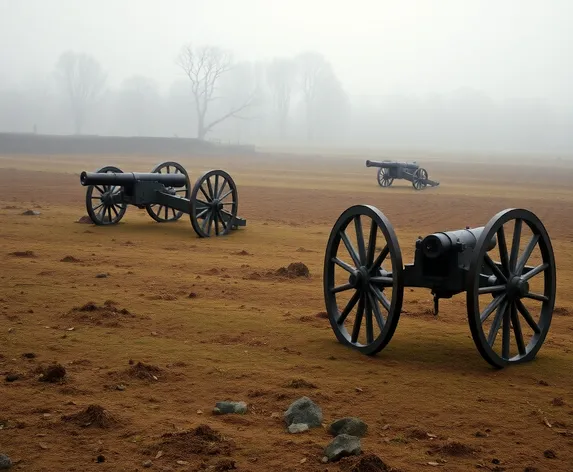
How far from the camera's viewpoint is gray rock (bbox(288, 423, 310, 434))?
500 centimetres

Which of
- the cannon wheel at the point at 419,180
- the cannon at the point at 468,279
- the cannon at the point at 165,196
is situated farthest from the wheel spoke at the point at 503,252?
the cannon wheel at the point at 419,180

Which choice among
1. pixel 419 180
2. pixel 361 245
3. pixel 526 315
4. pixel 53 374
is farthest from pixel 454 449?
pixel 419 180

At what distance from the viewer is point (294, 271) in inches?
422

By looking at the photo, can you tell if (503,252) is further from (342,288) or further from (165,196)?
(165,196)

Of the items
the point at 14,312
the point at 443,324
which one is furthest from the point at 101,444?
the point at 443,324

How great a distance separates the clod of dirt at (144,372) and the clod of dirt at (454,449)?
2.22 metres

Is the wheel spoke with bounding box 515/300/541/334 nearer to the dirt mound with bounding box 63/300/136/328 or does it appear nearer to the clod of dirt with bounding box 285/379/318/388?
the clod of dirt with bounding box 285/379/318/388

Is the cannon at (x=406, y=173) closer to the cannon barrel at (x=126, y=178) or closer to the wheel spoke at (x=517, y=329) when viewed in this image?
the cannon barrel at (x=126, y=178)

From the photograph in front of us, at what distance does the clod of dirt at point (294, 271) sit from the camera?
10.6 m

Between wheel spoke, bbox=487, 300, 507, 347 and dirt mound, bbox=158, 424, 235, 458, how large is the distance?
2497mm

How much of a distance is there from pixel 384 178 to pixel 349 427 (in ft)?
87.6

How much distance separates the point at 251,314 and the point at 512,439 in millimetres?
3750

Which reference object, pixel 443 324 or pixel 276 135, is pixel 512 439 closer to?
pixel 443 324

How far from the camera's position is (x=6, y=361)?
6305 millimetres
